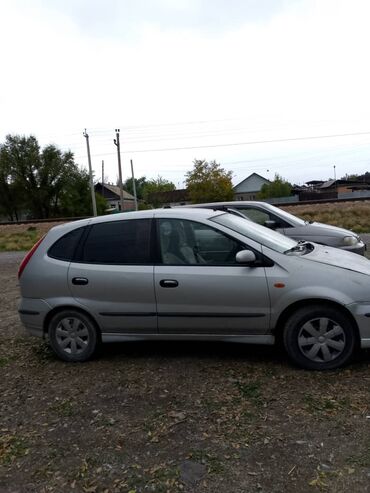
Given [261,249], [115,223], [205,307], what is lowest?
[205,307]

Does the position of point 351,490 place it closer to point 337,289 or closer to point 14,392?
point 337,289

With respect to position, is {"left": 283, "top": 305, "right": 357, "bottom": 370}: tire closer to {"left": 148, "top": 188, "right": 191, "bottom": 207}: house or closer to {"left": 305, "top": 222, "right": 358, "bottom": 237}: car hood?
{"left": 305, "top": 222, "right": 358, "bottom": 237}: car hood

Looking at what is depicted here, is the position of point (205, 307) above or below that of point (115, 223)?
below

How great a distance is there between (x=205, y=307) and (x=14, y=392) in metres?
1.91

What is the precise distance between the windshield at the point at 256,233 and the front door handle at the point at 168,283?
2.44 ft

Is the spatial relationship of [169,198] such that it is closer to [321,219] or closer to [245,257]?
[321,219]

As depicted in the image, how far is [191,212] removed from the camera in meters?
4.82

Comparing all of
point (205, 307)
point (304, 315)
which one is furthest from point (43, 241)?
point (304, 315)

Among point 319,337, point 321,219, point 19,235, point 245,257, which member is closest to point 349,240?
point 319,337

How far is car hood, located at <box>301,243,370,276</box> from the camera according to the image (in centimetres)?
429

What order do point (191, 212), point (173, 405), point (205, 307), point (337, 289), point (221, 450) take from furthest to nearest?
point (191, 212) < point (205, 307) < point (337, 289) < point (173, 405) < point (221, 450)

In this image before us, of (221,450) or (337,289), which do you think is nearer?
(221,450)

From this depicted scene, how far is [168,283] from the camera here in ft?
14.6

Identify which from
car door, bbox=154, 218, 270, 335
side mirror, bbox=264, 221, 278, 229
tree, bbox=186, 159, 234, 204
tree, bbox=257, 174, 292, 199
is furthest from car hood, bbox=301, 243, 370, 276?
tree, bbox=257, 174, 292, 199
